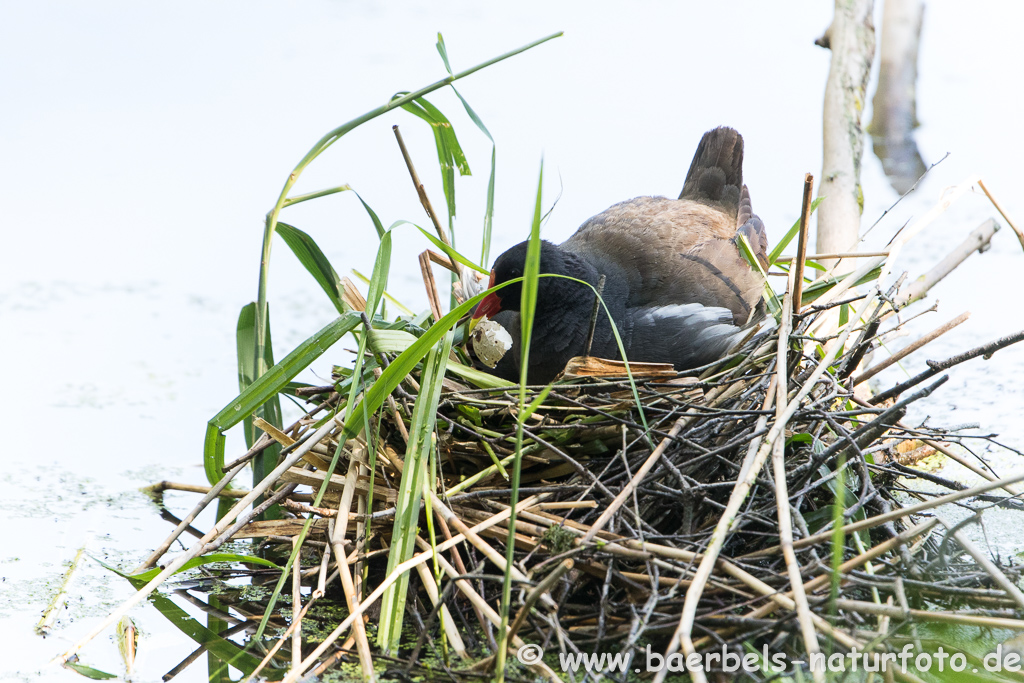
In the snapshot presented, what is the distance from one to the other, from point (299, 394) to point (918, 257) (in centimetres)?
274

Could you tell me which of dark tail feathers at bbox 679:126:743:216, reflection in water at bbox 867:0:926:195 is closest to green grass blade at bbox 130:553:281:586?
dark tail feathers at bbox 679:126:743:216

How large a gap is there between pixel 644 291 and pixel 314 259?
0.87 meters

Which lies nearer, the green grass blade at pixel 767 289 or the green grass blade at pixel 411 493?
the green grass blade at pixel 411 493

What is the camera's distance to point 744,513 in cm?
140

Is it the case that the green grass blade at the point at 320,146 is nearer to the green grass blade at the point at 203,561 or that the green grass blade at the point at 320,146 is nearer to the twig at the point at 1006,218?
the green grass blade at the point at 203,561

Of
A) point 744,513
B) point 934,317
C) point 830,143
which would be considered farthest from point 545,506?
point 934,317

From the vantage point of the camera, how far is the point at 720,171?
280 centimetres

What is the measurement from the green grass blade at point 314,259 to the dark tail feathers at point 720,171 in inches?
53.7

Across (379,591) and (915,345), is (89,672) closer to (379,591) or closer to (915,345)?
(379,591)

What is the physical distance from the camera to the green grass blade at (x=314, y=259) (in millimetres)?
1919

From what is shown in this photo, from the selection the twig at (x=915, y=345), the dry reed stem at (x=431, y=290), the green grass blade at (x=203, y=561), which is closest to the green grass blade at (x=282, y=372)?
the green grass blade at (x=203, y=561)

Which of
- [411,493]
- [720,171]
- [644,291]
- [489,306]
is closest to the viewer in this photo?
[411,493]

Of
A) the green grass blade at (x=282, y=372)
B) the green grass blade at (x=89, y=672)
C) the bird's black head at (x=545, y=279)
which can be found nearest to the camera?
the green grass blade at (x=89, y=672)

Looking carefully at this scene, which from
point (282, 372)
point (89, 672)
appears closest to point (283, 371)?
point (282, 372)
